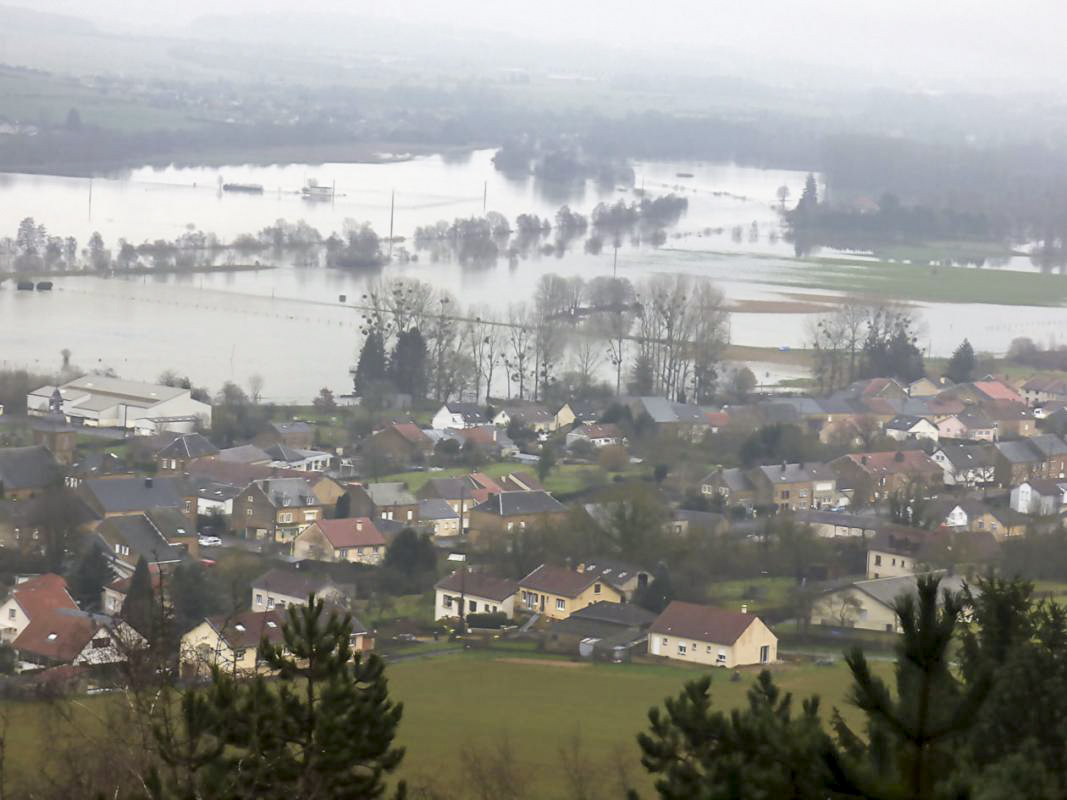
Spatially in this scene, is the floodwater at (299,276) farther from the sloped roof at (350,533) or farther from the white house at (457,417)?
the sloped roof at (350,533)

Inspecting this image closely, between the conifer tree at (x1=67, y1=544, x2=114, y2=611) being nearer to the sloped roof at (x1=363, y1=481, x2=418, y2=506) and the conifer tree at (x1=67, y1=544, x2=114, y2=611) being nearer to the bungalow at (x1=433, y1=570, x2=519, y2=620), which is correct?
the bungalow at (x1=433, y1=570, x2=519, y2=620)

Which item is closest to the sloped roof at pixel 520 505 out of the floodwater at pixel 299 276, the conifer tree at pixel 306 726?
the floodwater at pixel 299 276

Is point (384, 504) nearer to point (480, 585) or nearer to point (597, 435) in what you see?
point (480, 585)

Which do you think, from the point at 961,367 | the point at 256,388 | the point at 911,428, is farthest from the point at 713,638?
the point at 961,367

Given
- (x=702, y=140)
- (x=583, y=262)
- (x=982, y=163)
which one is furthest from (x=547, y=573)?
(x=702, y=140)

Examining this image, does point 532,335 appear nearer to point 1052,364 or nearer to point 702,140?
point 1052,364
